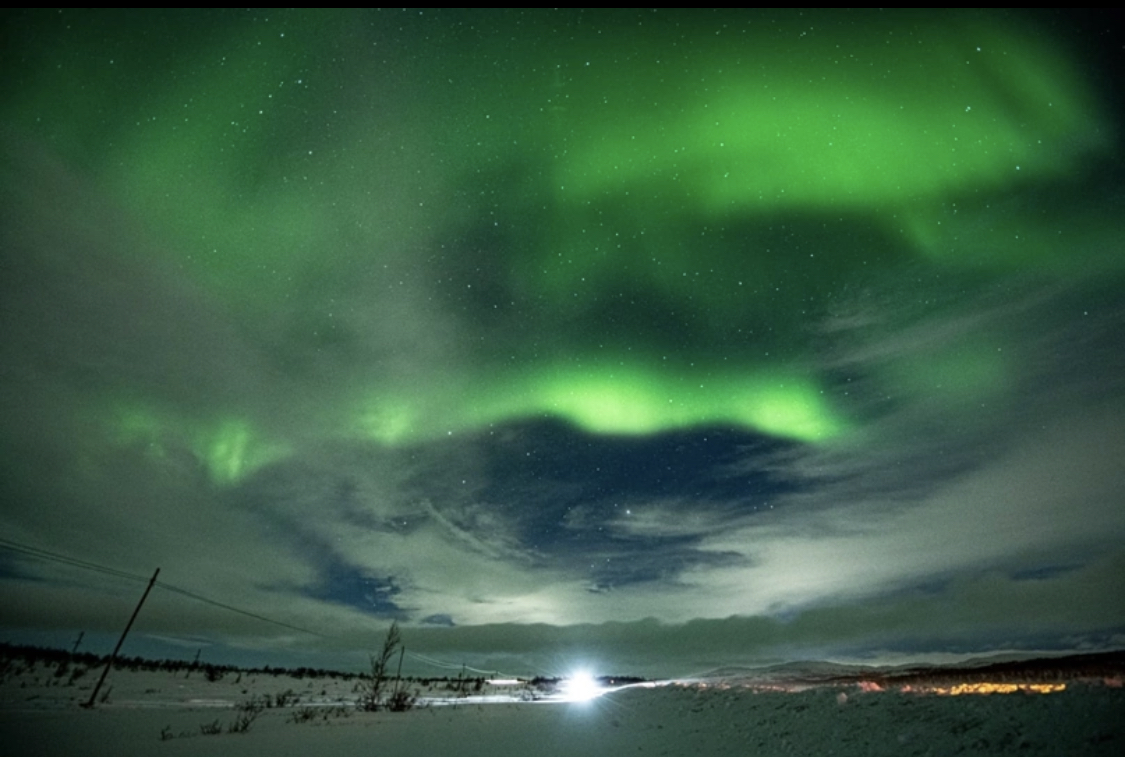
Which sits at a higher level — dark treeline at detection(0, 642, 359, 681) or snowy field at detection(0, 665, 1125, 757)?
dark treeline at detection(0, 642, 359, 681)

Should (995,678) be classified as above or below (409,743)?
above

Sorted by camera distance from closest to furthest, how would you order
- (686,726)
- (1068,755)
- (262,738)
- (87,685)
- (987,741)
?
(1068,755), (987,741), (686,726), (262,738), (87,685)

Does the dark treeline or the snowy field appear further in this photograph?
the dark treeline

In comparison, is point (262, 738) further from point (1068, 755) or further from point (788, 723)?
point (1068, 755)

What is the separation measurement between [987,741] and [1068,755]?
3.36 feet

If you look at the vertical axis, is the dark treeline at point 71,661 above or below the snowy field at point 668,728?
above

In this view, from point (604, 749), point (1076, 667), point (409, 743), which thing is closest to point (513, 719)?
point (409, 743)

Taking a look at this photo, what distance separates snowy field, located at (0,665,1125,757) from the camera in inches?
224

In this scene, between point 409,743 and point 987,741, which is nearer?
point 987,741

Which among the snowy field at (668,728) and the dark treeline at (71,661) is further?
the dark treeline at (71,661)

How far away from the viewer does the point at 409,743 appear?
43.5 ft

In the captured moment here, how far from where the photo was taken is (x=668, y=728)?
37.7ft

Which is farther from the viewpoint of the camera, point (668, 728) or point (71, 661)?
point (71, 661)

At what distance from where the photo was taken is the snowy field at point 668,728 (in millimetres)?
5680
